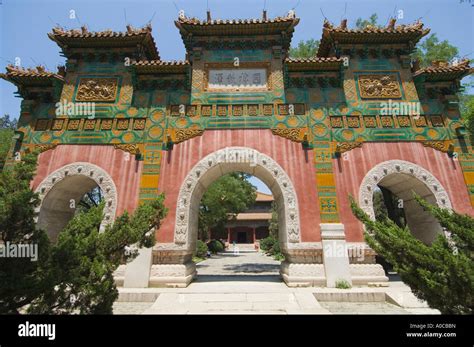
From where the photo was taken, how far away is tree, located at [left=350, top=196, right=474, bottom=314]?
3.54 m

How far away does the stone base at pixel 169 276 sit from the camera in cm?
816

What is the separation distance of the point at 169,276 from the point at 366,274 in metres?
6.33

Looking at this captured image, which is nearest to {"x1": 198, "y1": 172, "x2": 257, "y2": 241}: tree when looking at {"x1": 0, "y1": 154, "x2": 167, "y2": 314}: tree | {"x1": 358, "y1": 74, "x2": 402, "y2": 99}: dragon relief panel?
{"x1": 358, "y1": 74, "x2": 402, "y2": 99}: dragon relief panel

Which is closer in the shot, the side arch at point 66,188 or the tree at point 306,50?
the side arch at point 66,188

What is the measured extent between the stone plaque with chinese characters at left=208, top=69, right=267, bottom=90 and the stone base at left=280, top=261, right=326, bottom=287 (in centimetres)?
695

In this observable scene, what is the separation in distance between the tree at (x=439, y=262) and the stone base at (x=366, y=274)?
14.5 ft
